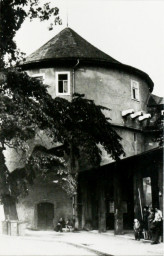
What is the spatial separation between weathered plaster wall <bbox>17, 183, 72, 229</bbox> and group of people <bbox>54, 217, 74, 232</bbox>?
85cm

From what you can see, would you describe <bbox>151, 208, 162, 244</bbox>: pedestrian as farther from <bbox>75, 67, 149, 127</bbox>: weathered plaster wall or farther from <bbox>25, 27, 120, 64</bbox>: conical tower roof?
<bbox>25, 27, 120, 64</bbox>: conical tower roof

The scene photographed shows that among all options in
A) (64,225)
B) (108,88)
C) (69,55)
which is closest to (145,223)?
(64,225)

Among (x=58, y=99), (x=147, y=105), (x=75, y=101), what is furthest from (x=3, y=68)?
(x=147, y=105)

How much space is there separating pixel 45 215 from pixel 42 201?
968mm

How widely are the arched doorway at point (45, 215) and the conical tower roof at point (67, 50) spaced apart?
398 inches

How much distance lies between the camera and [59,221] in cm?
2791

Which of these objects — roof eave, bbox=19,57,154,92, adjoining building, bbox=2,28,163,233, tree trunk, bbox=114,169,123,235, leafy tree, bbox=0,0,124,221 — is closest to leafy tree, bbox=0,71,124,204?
leafy tree, bbox=0,0,124,221

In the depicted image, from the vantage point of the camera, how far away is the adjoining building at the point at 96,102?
28188 millimetres

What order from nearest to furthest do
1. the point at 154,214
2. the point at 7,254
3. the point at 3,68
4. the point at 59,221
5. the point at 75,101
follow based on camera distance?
the point at 7,254 < the point at 154,214 < the point at 3,68 < the point at 75,101 < the point at 59,221

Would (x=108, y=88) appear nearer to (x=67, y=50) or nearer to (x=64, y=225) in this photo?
(x=67, y=50)

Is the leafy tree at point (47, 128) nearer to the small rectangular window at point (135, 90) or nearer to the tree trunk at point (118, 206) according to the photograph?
the tree trunk at point (118, 206)

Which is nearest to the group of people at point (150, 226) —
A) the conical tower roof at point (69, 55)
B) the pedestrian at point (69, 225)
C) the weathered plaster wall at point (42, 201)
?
the pedestrian at point (69, 225)

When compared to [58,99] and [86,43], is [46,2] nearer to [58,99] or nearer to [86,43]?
[58,99]

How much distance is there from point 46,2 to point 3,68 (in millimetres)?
3680
